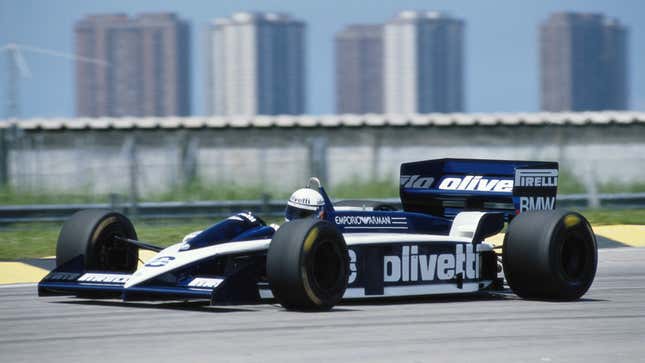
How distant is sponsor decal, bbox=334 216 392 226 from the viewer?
10320 mm

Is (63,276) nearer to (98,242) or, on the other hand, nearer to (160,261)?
(98,242)

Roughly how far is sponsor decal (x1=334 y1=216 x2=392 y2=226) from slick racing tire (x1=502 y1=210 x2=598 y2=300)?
3.42 feet

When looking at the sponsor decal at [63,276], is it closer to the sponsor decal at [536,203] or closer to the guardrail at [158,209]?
the sponsor decal at [536,203]

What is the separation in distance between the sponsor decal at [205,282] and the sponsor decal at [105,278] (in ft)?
2.24

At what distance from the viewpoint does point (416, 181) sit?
474 inches

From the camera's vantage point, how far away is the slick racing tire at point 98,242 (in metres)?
10.1

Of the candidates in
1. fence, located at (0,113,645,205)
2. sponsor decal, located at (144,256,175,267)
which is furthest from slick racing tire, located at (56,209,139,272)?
fence, located at (0,113,645,205)

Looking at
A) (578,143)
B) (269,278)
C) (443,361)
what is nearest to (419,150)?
(578,143)

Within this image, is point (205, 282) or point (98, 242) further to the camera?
point (98, 242)

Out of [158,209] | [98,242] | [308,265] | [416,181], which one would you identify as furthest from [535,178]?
[158,209]

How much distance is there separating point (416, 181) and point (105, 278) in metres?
3.61

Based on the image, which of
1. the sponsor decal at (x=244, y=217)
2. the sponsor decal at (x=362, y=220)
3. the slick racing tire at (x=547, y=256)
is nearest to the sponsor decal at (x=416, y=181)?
the sponsor decal at (x=362, y=220)

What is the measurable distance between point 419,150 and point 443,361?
21950 mm

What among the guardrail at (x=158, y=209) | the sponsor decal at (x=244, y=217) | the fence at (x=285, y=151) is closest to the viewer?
the sponsor decal at (x=244, y=217)
